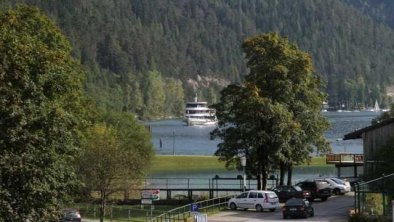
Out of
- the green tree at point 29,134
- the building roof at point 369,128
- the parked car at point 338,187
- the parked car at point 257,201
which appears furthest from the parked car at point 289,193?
the green tree at point 29,134

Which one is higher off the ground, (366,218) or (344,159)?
(344,159)

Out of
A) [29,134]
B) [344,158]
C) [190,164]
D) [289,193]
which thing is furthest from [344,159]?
[29,134]

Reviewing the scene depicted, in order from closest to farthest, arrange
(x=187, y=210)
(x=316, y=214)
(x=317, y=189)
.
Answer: (x=316, y=214)
(x=187, y=210)
(x=317, y=189)

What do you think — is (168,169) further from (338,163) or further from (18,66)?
(18,66)

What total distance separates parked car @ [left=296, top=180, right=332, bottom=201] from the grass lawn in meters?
44.6

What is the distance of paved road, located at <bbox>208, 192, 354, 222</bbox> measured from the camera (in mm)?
45375

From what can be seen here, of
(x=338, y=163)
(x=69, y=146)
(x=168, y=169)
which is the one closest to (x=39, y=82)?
(x=69, y=146)

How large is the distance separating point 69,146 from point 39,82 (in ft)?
11.6

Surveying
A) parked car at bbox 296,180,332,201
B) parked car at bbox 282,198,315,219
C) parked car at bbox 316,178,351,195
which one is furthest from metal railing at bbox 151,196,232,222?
parked car at bbox 316,178,351,195

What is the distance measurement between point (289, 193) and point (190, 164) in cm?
5341

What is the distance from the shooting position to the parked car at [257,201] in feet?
163

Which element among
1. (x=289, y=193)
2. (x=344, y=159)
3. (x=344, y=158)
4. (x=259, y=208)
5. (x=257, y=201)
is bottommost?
(x=259, y=208)

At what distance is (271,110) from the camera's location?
54219 millimetres

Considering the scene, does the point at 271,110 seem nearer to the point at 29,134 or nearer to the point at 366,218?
the point at 366,218
